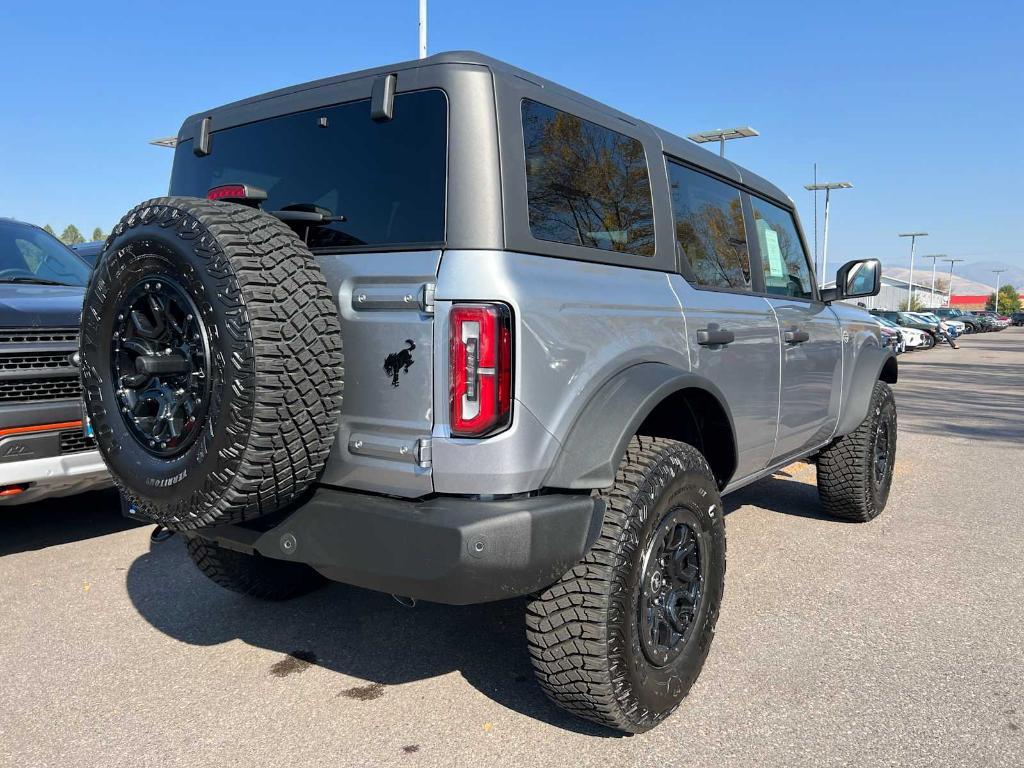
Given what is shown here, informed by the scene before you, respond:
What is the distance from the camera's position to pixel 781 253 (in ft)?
14.4

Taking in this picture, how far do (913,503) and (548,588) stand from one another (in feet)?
14.2

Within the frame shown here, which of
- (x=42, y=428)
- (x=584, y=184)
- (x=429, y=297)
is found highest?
(x=584, y=184)

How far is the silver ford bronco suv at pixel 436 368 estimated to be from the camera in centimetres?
219

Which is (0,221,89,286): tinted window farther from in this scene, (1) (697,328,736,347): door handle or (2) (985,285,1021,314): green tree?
(2) (985,285,1021,314): green tree

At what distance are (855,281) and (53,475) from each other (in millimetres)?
4503

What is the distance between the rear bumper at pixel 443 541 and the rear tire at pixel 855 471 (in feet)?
10.4

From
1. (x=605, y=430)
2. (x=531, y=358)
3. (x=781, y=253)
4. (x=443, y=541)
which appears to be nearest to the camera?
(x=443, y=541)

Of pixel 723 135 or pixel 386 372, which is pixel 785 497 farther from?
pixel 723 135

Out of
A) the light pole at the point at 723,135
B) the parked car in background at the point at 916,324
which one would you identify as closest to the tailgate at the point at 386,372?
the light pole at the point at 723,135

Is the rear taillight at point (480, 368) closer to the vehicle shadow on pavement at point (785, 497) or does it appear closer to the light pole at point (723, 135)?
the vehicle shadow on pavement at point (785, 497)

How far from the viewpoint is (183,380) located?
2318 millimetres

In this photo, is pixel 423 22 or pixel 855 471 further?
pixel 423 22

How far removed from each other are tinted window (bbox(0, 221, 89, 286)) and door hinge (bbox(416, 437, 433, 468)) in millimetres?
3678

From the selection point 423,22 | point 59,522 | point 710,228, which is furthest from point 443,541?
point 423,22
